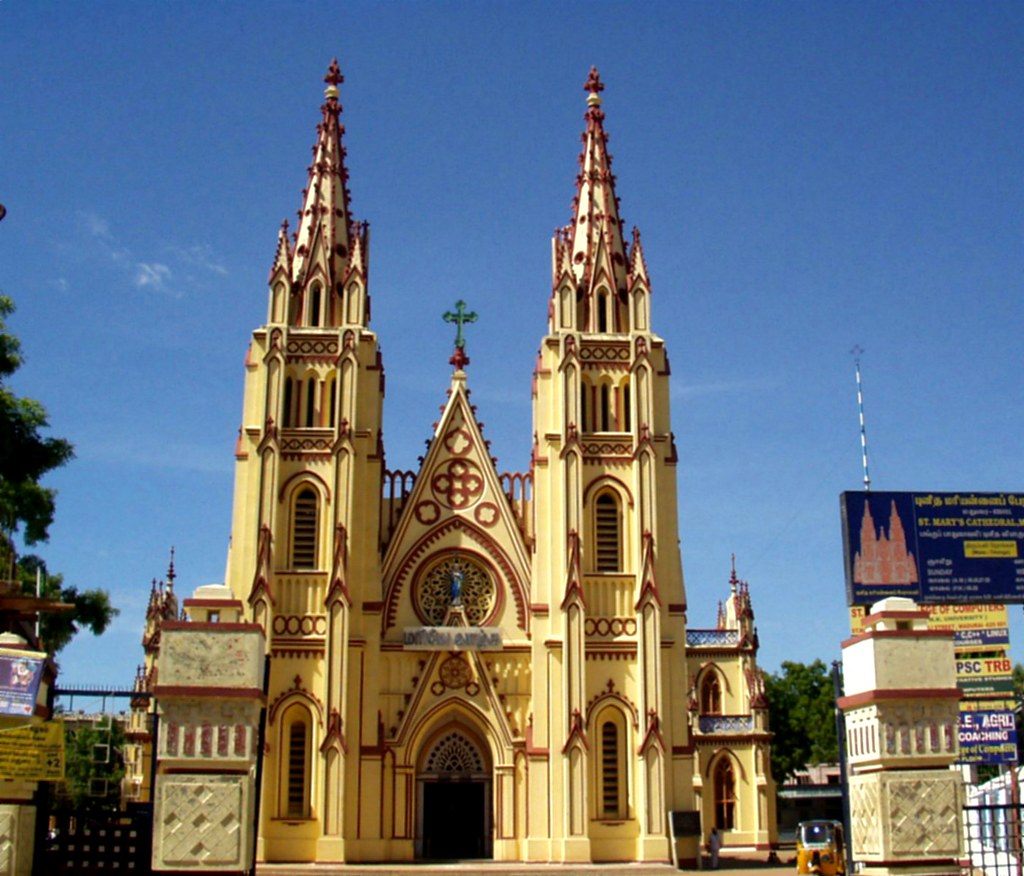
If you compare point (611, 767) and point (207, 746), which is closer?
point (207, 746)

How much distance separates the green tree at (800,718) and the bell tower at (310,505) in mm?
37119

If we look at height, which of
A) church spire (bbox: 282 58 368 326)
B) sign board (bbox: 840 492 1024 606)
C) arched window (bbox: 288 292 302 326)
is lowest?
sign board (bbox: 840 492 1024 606)

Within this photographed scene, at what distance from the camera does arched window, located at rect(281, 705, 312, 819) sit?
3622 cm

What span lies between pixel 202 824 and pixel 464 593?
2552cm

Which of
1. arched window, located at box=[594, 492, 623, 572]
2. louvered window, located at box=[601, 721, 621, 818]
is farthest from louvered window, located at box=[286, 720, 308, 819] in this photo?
arched window, located at box=[594, 492, 623, 572]

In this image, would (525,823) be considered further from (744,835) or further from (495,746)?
(744,835)

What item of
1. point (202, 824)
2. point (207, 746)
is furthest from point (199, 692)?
point (202, 824)

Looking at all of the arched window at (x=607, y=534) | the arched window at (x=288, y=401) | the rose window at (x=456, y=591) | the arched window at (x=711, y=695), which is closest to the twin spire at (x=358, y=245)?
the arched window at (x=288, y=401)

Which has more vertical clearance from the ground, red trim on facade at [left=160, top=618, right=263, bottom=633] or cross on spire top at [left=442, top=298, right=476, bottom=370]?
cross on spire top at [left=442, top=298, right=476, bottom=370]

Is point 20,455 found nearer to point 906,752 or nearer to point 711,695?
point 906,752

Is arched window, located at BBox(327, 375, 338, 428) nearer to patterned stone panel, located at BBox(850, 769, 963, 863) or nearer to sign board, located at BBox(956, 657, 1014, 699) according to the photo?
sign board, located at BBox(956, 657, 1014, 699)

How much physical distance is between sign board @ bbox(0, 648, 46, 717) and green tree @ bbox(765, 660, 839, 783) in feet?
190

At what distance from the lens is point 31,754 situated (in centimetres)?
1486

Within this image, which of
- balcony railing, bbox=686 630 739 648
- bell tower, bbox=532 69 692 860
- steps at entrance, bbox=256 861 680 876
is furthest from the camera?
balcony railing, bbox=686 630 739 648
